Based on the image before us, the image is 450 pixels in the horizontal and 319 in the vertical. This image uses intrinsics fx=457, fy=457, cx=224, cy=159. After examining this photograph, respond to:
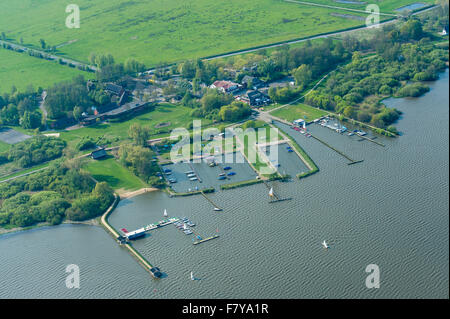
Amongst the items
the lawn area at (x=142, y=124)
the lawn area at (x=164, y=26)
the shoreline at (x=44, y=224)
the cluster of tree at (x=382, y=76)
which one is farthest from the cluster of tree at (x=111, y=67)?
the shoreline at (x=44, y=224)

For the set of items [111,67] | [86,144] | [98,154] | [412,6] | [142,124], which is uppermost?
[412,6]

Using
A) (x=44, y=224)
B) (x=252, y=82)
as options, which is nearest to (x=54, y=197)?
(x=44, y=224)

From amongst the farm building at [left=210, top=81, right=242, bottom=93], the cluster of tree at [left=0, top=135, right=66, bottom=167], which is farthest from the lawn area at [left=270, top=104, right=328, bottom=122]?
the cluster of tree at [left=0, top=135, right=66, bottom=167]

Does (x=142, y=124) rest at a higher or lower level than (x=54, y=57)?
lower

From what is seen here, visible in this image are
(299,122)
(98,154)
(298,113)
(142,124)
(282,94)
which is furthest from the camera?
(282,94)

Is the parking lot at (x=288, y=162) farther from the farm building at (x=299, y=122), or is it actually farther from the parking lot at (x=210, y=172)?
the farm building at (x=299, y=122)

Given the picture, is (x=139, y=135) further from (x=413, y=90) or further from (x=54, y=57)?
(x=54, y=57)
